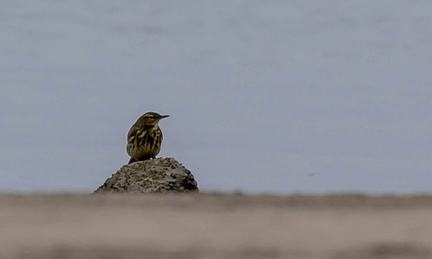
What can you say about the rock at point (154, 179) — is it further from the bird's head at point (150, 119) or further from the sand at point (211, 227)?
the sand at point (211, 227)

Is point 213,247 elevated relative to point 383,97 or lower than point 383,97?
lower

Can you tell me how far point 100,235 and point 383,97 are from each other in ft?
53.8

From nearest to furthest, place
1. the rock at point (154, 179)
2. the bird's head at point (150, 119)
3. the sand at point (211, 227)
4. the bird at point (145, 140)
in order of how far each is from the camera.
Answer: the sand at point (211, 227) → the rock at point (154, 179) → the bird at point (145, 140) → the bird's head at point (150, 119)

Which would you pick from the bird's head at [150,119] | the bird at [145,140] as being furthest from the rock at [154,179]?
the bird's head at [150,119]

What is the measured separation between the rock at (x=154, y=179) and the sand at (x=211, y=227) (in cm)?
487

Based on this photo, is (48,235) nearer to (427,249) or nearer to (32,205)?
(32,205)

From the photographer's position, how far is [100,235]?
358 centimetres

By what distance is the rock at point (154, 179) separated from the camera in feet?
29.6

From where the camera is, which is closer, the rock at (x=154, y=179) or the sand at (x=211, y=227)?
the sand at (x=211, y=227)

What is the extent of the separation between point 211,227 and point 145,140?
23.2 feet

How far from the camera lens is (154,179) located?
911cm

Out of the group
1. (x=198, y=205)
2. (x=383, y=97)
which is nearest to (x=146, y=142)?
(x=198, y=205)

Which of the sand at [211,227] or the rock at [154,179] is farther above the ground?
the rock at [154,179]

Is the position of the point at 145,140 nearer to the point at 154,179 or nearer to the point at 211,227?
the point at 154,179
